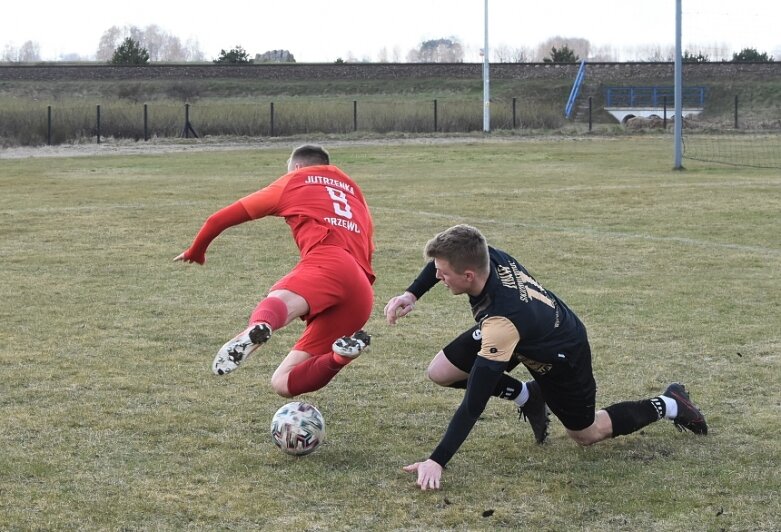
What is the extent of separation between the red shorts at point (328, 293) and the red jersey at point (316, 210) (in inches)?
3.5

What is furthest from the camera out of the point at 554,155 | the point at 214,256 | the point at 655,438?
the point at 554,155

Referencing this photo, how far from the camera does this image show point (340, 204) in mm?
5891

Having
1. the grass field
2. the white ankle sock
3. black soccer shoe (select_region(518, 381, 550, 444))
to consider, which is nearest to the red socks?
the grass field

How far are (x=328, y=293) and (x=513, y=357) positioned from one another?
1122 millimetres

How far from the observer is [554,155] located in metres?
28.1

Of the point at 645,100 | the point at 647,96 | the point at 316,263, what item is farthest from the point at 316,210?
the point at 647,96

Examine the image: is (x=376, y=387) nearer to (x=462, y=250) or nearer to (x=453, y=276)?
(x=453, y=276)

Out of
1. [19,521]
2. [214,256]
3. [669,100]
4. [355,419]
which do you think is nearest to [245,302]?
[214,256]

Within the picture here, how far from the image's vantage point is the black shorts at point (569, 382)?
5.02 meters

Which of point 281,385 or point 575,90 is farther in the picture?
point 575,90

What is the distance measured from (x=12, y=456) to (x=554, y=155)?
79.2ft

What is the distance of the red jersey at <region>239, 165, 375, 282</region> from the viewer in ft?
19.0

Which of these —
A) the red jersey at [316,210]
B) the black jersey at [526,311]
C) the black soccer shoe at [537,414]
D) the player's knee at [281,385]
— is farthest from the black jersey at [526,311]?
the player's knee at [281,385]

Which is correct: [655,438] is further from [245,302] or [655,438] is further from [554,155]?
[554,155]
